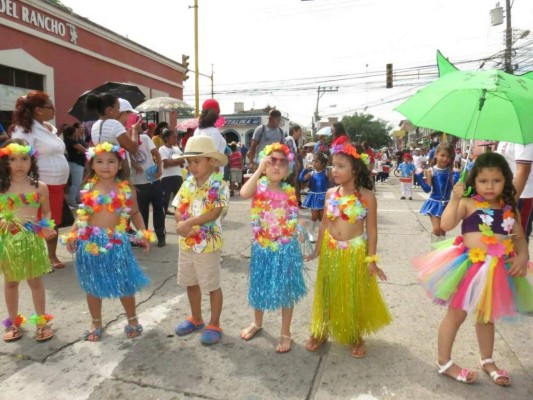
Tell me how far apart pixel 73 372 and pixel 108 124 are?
109 inches

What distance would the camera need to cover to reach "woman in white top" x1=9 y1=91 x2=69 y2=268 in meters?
4.20

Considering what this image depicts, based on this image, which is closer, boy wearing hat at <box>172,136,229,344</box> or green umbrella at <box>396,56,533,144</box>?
green umbrella at <box>396,56,533,144</box>

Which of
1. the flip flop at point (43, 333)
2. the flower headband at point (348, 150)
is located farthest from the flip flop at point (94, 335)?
the flower headband at point (348, 150)

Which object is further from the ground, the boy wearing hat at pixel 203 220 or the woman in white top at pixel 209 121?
the woman in white top at pixel 209 121

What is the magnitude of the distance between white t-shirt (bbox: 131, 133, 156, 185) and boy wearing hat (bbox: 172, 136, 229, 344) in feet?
8.39

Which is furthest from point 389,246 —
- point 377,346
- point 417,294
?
point 377,346

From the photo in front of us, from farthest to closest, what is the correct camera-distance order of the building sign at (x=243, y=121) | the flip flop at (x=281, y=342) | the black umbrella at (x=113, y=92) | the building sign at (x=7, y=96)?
the building sign at (x=243, y=121), the building sign at (x=7, y=96), the black umbrella at (x=113, y=92), the flip flop at (x=281, y=342)

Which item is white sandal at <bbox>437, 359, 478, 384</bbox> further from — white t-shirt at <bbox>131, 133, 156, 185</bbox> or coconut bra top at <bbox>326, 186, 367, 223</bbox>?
→ white t-shirt at <bbox>131, 133, 156, 185</bbox>

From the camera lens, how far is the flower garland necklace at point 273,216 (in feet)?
9.88

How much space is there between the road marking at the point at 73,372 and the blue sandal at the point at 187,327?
1.24 ft

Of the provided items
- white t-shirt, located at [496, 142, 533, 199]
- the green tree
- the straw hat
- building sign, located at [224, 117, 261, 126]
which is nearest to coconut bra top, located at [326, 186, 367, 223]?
the straw hat

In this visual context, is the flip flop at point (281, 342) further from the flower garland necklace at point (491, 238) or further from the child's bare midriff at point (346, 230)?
the flower garland necklace at point (491, 238)

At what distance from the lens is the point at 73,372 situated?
2.73 metres

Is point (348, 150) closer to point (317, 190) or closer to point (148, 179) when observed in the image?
point (148, 179)
